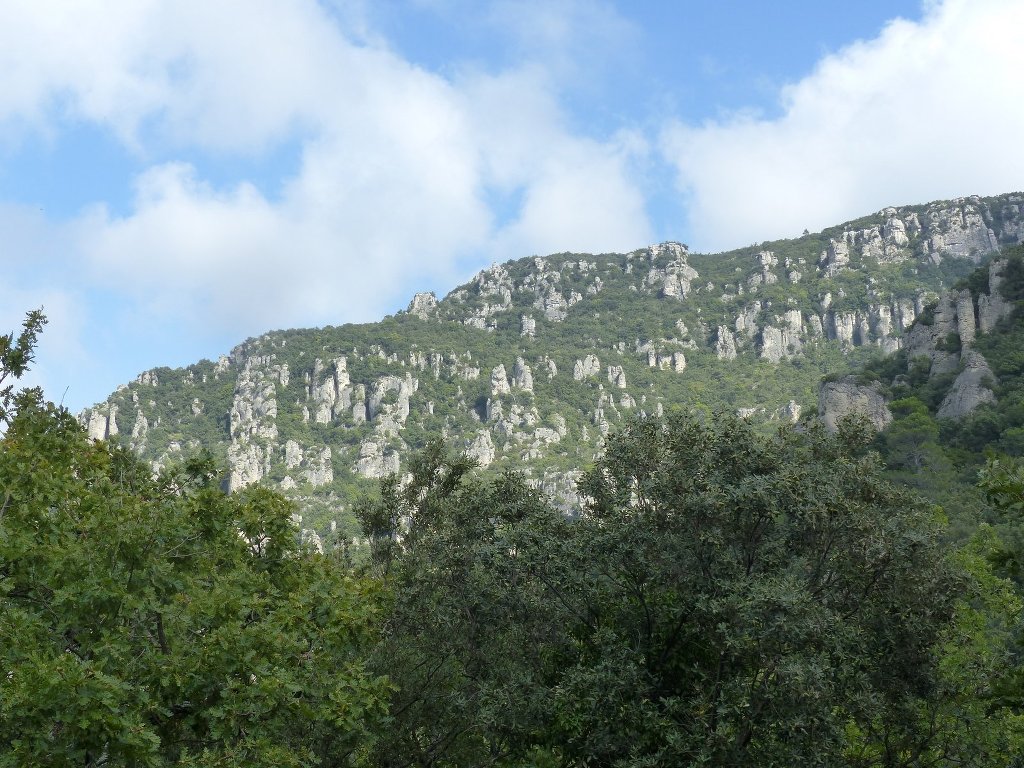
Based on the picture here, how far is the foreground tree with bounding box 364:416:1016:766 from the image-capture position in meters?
12.5

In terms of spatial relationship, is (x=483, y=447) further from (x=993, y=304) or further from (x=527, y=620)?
(x=527, y=620)

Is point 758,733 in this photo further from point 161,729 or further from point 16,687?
point 16,687

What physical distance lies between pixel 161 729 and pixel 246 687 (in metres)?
1.33

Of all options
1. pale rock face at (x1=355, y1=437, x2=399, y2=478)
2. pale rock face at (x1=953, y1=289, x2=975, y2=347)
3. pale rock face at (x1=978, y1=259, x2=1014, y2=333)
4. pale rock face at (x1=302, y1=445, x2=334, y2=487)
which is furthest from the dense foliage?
pale rock face at (x1=355, y1=437, x2=399, y2=478)

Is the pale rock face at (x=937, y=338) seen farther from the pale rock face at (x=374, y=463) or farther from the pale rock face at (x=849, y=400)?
the pale rock face at (x=374, y=463)

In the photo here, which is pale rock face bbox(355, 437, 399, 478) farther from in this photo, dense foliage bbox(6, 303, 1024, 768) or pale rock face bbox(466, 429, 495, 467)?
dense foliage bbox(6, 303, 1024, 768)

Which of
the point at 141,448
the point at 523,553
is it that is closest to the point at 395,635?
the point at 523,553

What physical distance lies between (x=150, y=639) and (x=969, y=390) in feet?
227

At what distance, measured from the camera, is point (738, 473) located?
14.2 metres

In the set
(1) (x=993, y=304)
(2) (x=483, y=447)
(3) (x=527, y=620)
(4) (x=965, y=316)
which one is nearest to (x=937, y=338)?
(4) (x=965, y=316)

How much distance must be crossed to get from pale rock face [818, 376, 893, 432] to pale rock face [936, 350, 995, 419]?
5.66 metres

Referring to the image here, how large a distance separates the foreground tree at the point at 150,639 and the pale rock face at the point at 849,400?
6855 cm

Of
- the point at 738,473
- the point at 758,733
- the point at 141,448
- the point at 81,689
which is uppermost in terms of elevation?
the point at 141,448

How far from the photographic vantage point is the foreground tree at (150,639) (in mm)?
7848
